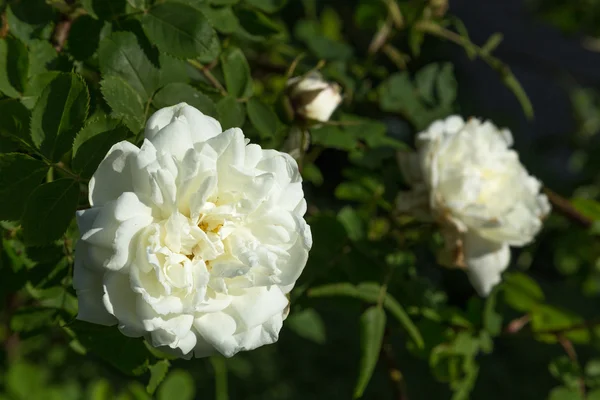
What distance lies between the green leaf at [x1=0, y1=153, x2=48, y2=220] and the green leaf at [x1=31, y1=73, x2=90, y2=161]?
0.7 inches

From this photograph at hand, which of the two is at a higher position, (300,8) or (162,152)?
(162,152)

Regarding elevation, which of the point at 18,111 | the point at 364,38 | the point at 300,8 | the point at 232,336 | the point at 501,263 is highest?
the point at 18,111

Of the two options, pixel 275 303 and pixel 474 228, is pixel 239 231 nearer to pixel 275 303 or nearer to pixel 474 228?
pixel 275 303

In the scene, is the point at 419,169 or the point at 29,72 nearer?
the point at 29,72

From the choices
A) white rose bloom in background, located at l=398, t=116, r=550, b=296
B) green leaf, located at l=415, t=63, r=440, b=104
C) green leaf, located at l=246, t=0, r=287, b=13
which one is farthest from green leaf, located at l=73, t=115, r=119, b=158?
green leaf, located at l=415, t=63, r=440, b=104

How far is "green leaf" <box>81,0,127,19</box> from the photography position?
62 centimetres

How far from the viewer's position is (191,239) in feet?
1.75

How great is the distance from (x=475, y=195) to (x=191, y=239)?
1.47 ft

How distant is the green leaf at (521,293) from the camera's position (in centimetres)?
111

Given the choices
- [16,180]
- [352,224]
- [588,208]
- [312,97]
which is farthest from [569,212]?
[16,180]

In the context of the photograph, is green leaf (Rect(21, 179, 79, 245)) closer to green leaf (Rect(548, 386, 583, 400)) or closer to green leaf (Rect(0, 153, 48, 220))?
green leaf (Rect(0, 153, 48, 220))

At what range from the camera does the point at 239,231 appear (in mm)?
554

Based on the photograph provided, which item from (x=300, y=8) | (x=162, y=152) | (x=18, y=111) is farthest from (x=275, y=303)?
(x=300, y=8)

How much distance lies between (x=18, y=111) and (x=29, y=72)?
47 mm
